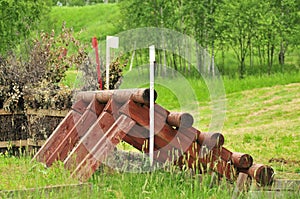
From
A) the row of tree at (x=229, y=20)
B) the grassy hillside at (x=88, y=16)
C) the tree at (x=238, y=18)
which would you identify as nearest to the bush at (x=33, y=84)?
the row of tree at (x=229, y=20)

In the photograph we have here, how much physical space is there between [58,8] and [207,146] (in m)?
58.5

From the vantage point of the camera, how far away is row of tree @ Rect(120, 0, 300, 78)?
3089 cm

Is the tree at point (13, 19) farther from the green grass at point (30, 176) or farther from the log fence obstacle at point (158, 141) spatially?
the log fence obstacle at point (158, 141)

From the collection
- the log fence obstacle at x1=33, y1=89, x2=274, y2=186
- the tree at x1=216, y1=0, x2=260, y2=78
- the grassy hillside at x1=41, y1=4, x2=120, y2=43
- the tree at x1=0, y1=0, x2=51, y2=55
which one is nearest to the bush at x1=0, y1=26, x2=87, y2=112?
the log fence obstacle at x1=33, y1=89, x2=274, y2=186

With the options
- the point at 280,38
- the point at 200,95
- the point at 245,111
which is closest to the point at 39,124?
the point at 245,111

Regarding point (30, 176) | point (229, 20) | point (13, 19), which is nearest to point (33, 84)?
point (30, 176)

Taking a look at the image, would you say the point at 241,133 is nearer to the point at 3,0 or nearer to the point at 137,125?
the point at 137,125

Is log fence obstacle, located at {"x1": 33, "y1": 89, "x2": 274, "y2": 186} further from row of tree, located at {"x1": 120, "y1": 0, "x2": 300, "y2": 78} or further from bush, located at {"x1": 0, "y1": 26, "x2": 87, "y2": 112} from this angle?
row of tree, located at {"x1": 120, "y1": 0, "x2": 300, "y2": 78}

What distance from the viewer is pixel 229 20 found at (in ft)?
102

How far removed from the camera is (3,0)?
865 inches

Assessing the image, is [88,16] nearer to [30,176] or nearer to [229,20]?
[229,20]

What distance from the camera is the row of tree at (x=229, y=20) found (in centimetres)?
3089

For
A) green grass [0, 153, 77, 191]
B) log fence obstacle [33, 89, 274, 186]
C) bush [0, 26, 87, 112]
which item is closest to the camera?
green grass [0, 153, 77, 191]

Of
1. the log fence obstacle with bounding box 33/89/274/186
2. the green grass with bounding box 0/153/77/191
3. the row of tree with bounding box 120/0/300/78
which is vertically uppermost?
the row of tree with bounding box 120/0/300/78
